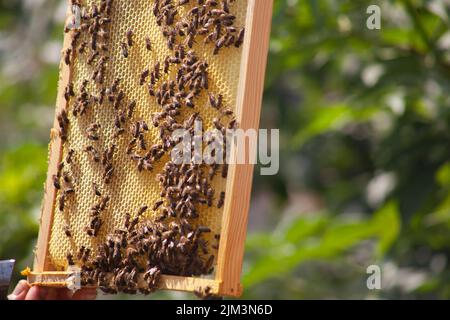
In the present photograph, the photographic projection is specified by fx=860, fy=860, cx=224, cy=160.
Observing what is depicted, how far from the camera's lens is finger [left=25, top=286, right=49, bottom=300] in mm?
4906

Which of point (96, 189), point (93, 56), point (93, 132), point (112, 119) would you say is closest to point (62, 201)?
point (96, 189)

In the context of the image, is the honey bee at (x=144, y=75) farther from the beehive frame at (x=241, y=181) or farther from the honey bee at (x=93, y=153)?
the beehive frame at (x=241, y=181)

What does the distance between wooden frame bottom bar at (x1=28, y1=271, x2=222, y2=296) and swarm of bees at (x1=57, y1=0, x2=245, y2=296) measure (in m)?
0.04

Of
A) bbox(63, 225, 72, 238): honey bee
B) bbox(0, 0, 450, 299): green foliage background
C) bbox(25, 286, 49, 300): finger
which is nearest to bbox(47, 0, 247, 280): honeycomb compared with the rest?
bbox(63, 225, 72, 238): honey bee

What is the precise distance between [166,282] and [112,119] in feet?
3.40

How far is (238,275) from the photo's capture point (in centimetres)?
411

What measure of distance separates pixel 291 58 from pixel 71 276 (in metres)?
2.97

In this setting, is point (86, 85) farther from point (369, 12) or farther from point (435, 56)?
point (435, 56)

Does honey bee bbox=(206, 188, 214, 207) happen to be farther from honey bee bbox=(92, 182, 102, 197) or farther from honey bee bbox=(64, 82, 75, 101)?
honey bee bbox=(64, 82, 75, 101)

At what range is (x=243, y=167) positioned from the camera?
4.15 m

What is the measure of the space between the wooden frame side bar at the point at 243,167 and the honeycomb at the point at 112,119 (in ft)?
0.37

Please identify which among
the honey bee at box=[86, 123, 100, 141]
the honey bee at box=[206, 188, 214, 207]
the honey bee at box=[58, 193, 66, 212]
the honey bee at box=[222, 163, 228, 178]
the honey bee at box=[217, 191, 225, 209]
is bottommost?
the honey bee at box=[217, 191, 225, 209]

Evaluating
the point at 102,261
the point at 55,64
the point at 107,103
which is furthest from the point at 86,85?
the point at 55,64

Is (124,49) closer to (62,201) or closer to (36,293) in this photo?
(62,201)
